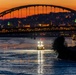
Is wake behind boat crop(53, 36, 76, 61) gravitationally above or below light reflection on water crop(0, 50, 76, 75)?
above

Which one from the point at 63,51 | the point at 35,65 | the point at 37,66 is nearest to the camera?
the point at 37,66

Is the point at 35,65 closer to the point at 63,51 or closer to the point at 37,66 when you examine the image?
the point at 37,66

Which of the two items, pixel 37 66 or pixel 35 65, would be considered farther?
pixel 35 65

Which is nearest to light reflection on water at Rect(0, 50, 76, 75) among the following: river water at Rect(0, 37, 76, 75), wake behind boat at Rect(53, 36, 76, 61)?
river water at Rect(0, 37, 76, 75)

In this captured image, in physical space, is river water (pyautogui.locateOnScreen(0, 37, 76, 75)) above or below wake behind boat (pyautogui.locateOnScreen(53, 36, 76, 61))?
below

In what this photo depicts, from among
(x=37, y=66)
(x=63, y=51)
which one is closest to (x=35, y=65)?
(x=37, y=66)

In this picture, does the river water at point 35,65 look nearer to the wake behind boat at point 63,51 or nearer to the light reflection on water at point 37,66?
the light reflection on water at point 37,66

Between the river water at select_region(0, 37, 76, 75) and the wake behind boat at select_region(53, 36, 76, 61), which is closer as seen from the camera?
the river water at select_region(0, 37, 76, 75)

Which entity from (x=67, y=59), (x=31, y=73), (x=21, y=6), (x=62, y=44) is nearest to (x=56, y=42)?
(x=62, y=44)

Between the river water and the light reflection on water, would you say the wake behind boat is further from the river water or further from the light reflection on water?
the light reflection on water

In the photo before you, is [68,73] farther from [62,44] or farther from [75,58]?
[62,44]

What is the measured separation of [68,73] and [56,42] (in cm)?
1768

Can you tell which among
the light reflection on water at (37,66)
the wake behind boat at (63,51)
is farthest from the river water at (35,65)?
the wake behind boat at (63,51)

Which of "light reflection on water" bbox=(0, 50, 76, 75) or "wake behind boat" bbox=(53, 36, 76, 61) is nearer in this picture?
"light reflection on water" bbox=(0, 50, 76, 75)
